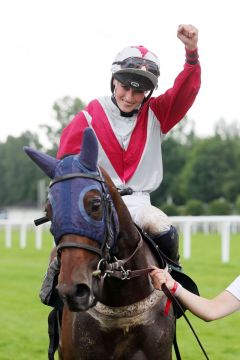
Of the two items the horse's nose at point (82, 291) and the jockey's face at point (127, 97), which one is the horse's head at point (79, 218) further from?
the jockey's face at point (127, 97)

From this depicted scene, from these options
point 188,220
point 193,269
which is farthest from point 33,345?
point 188,220

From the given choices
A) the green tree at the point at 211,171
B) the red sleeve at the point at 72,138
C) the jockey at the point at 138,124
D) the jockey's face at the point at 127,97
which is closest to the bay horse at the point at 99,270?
the jockey at the point at 138,124

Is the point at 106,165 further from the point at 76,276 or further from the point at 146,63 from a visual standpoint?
the point at 76,276

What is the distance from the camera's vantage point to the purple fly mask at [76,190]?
294cm

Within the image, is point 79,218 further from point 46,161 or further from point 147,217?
point 147,217

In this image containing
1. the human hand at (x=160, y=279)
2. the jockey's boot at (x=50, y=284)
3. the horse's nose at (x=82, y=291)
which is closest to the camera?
the horse's nose at (x=82, y=291)

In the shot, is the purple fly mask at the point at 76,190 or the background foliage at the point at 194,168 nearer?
the purple fly mask at the point at 76,190

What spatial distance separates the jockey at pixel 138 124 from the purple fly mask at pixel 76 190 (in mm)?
733

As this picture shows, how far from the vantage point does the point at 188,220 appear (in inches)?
593

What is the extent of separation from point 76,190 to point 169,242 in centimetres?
118

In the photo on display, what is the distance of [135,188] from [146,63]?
2.32ft

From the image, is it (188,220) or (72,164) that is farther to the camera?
(188,220)

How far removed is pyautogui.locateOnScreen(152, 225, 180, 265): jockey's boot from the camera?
13.1 feet

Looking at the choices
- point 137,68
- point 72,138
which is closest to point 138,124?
point 137,68
